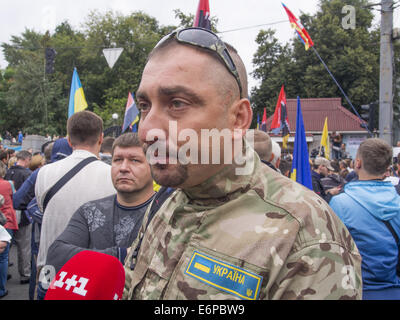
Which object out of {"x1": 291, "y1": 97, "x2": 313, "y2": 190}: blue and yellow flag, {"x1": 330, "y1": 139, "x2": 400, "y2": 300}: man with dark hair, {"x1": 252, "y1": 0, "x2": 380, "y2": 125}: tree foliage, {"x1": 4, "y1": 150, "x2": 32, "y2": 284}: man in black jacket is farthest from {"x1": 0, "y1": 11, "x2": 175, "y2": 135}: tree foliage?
{"x1": 330, "y1": 139, "x2": 400, "y2": 300}: man with dark hair

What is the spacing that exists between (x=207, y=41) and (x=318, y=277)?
803mm

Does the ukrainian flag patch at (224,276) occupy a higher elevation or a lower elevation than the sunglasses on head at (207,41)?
lower

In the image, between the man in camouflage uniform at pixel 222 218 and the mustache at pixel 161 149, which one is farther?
the mustache at pixel 161 149

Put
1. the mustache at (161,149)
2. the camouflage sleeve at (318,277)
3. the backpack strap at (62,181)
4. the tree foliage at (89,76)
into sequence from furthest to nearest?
the tree foliage at (89,76) → the backpack strap at (62,181) → the mustache at (161,149) → the camouflage sleeve at (318,277)

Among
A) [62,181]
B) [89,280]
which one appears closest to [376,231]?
[89,280]

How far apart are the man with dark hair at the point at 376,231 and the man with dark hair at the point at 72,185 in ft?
6.40

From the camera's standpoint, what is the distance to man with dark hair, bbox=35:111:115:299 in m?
2.92

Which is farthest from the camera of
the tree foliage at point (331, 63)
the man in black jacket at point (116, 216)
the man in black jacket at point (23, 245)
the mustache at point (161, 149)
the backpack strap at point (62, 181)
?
the tree foliage at point (331, 63)

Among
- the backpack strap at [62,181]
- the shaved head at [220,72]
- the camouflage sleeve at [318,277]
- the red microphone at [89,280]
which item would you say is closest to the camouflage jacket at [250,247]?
the camouflage sleeve at [318,277]

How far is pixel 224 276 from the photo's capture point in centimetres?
108

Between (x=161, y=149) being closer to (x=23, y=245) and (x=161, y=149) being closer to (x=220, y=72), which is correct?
(x=220, y=72)

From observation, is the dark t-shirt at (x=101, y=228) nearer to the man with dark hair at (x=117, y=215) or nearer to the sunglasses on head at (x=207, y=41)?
the man with dark hair at (x=117, y=215)

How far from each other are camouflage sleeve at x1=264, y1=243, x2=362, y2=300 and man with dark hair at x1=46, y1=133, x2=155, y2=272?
1.23 m

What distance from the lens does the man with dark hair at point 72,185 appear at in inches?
115
